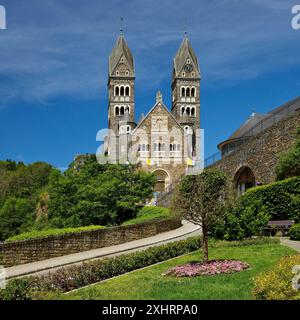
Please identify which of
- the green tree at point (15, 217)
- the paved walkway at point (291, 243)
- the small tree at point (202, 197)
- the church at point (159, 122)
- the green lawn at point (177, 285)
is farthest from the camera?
the church at point (159, 122)

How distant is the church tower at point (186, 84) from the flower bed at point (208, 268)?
79061 millimetres

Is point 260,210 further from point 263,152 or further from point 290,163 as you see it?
point 263,152

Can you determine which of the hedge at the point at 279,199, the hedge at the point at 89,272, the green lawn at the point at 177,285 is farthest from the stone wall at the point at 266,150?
the green lawn at the point at 177,285

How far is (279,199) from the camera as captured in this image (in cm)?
2248

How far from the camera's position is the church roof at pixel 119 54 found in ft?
298

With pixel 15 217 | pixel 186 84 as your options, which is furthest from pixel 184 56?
pixel 15 217

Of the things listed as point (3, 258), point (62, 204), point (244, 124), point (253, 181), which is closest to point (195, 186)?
point (3, 258)

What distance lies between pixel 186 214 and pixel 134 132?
2076 inches

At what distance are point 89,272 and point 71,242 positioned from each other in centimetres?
846

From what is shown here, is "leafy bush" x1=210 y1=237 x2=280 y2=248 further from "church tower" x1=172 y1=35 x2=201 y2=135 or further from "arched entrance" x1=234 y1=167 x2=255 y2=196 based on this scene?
"church tower" x1=172 y1=35 x2=201 y2=135

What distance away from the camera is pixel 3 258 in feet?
60.7

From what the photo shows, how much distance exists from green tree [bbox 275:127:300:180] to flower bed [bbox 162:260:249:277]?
31.9 feet

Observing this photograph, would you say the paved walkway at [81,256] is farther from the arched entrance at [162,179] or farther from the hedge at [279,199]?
the arched entrance at [162,179]
